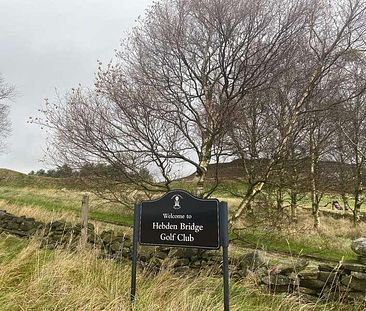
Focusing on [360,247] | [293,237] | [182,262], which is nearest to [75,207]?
[293,237]

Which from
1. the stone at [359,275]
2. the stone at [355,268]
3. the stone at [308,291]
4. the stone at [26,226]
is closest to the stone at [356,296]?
the stone at [359,275]

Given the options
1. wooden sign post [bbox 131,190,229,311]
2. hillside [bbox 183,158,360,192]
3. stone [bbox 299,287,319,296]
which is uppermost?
hillside [bbox 183,158,360,192]

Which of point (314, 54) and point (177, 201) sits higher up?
point (314, 54)

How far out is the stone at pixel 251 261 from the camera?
657cm

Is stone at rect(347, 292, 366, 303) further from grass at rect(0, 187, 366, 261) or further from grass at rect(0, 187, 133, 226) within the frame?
grass at rect(0, 187, 133, 226)

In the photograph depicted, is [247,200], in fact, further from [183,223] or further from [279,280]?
[183,223]

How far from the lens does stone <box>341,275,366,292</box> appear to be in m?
6.04

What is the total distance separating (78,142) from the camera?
960 cm

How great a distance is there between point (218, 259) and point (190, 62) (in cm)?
554

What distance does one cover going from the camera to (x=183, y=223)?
405 centimetres

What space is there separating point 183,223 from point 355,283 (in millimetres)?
3684

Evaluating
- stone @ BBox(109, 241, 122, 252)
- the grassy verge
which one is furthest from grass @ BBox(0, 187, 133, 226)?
stone @ BBox(109, 241, 122, 252)

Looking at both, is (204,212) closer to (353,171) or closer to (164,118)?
(164,118)

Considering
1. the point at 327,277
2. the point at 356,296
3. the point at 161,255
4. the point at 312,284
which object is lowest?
the point at 356,296
